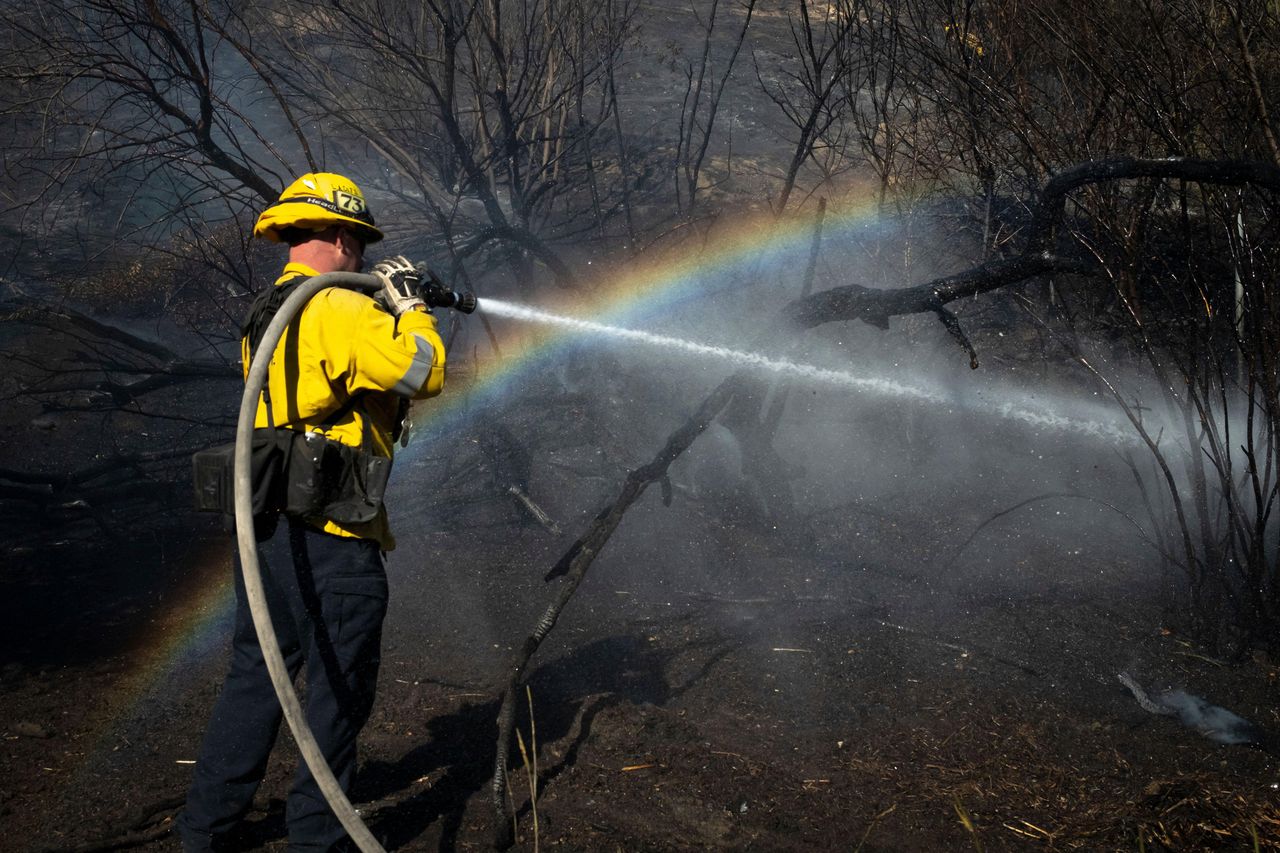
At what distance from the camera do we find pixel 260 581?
262cm

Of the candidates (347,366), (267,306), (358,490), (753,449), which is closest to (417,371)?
(347,366)

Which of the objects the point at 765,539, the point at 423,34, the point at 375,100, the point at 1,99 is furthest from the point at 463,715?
the point at 375,100

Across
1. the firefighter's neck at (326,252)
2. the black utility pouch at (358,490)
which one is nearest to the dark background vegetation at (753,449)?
the black utility pouch at (358,490)

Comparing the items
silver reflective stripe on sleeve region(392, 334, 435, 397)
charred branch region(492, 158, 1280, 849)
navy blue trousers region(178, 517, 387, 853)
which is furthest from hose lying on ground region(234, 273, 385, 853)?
charred branch region(492, 158, 1280, 849)

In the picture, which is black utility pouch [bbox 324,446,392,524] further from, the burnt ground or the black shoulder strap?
the burnt ground

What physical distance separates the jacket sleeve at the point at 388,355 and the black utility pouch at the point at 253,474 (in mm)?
286

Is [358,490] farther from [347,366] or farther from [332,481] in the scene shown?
[347,366]

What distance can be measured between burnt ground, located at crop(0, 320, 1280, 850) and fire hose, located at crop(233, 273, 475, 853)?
816 mm

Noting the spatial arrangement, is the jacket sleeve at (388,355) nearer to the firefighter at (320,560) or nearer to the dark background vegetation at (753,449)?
the firefighter at (320,560)

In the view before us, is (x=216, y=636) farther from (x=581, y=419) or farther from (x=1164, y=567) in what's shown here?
(x=1164, y=567)

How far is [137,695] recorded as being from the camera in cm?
448

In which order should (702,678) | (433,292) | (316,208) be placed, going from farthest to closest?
(702,678), (433,292), (316,208)

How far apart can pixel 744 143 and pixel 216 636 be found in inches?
384

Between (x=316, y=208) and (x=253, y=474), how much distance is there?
2.92 feet
